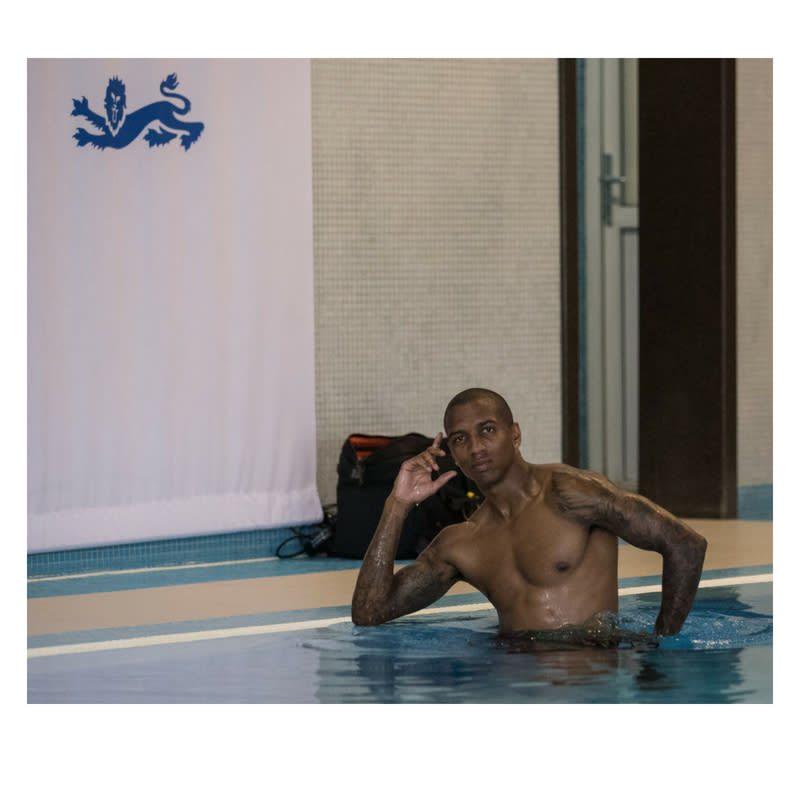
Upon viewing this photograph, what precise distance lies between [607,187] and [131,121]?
3030 millimetres

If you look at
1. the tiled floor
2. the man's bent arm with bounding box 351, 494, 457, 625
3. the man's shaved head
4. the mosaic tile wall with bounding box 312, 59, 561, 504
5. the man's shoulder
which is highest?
the mosaic tile wall with bounding box 312, 59, 561, 504

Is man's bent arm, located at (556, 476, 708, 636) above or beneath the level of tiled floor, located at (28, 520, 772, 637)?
above

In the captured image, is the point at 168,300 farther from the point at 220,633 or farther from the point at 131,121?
the point at 220,633

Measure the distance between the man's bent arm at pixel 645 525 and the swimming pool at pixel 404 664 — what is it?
0.83 feet

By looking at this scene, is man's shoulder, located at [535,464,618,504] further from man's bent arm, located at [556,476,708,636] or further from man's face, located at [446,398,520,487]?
man's face, located at [446,398,520,487]

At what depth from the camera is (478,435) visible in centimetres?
378

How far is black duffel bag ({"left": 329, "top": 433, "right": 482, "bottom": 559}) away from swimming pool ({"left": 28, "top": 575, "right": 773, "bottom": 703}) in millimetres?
1342

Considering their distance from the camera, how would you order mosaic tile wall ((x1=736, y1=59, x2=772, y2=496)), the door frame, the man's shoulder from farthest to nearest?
mosaic tile wall ((x1=736, y1=59, x2=772, y2=496)) < the door frame < the man's shoulder

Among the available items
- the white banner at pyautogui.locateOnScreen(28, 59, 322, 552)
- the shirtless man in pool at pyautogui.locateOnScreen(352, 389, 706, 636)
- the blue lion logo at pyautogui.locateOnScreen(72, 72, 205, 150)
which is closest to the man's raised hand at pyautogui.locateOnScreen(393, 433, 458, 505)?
the shirtless man in pool at pyautogui.locateOnScreen(352, 389, 706, 636)

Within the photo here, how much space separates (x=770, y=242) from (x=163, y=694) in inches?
216

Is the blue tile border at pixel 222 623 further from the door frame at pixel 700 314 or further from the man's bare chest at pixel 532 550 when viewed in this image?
the door frame at pixel 700 314

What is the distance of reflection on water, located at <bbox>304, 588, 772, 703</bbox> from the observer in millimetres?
3545

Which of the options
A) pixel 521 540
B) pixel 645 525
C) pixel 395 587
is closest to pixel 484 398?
pixel 521 540

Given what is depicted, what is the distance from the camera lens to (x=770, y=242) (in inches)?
313
